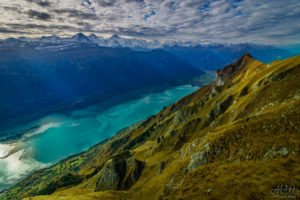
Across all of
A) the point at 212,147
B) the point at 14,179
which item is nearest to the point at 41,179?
the point at 14,179

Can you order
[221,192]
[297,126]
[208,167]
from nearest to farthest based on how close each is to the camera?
[221,192] < [297,126] < [208,167]

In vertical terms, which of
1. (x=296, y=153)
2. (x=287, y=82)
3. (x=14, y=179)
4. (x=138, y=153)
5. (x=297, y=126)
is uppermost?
(x=287, y=82)

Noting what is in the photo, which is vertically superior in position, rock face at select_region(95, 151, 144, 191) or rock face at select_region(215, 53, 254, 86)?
rock face at select_region(215, 53, 254, 86)

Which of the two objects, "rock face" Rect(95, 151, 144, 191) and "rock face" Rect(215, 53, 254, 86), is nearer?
"rock face" Rect(95, 151, 144, 191)

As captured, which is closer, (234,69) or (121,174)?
(121,174)

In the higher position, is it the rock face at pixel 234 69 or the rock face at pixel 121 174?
the rock face at pixel 234 69

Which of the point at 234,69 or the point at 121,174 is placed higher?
the point at 234,69

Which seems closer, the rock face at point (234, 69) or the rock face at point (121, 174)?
the rock face at point (121, 174)

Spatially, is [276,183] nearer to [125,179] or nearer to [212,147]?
[212,147]
